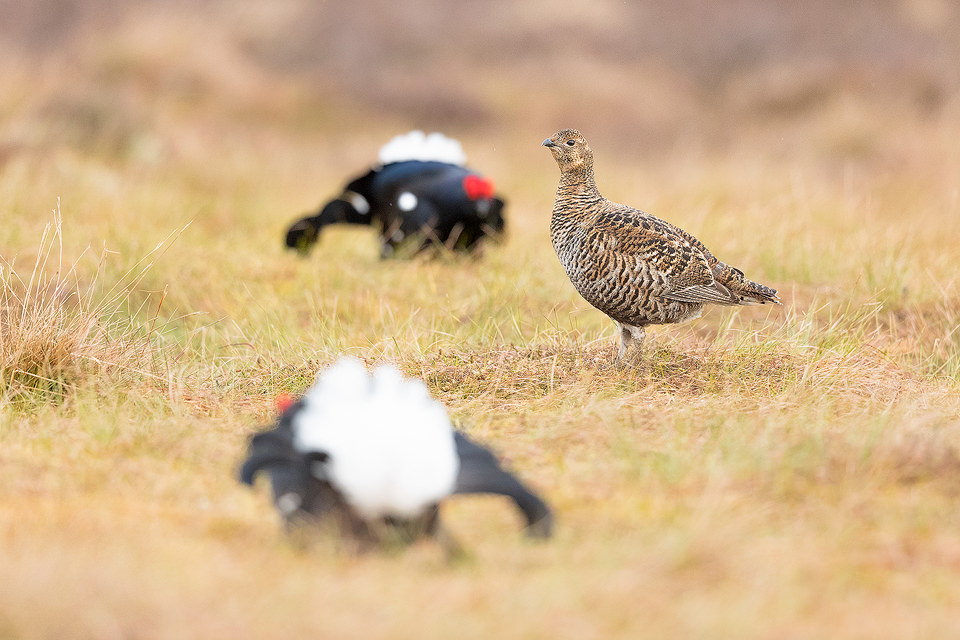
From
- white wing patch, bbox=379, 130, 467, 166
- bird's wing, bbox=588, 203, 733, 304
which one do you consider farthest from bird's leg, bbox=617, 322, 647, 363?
white wing patch, bbox=379, 130, 467, 166

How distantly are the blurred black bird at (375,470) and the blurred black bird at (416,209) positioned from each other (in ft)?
13.1

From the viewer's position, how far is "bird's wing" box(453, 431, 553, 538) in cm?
259

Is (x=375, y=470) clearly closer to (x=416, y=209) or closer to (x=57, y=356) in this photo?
(x=57, y=356)

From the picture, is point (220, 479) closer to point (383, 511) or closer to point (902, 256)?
point (383, 511)

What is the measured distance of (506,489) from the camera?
258 centimetres

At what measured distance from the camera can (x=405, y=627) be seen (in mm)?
2166

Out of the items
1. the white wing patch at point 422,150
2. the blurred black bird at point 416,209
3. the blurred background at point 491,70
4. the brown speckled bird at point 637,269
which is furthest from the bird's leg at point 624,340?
the blurred background at point 491,70

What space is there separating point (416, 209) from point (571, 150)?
7.96 ft

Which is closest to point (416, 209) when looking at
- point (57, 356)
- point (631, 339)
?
point (631, 339)

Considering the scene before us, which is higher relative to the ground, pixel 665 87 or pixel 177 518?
pixel 665 87

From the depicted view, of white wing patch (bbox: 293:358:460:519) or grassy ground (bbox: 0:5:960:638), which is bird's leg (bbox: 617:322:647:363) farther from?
white wing patch (bbox: 293:358:460:519)

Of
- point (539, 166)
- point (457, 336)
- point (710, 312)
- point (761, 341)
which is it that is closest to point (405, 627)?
point (457, 336)

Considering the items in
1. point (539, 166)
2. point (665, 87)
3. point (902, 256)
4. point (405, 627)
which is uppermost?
point (665, 87)

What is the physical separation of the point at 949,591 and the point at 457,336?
2.58m
